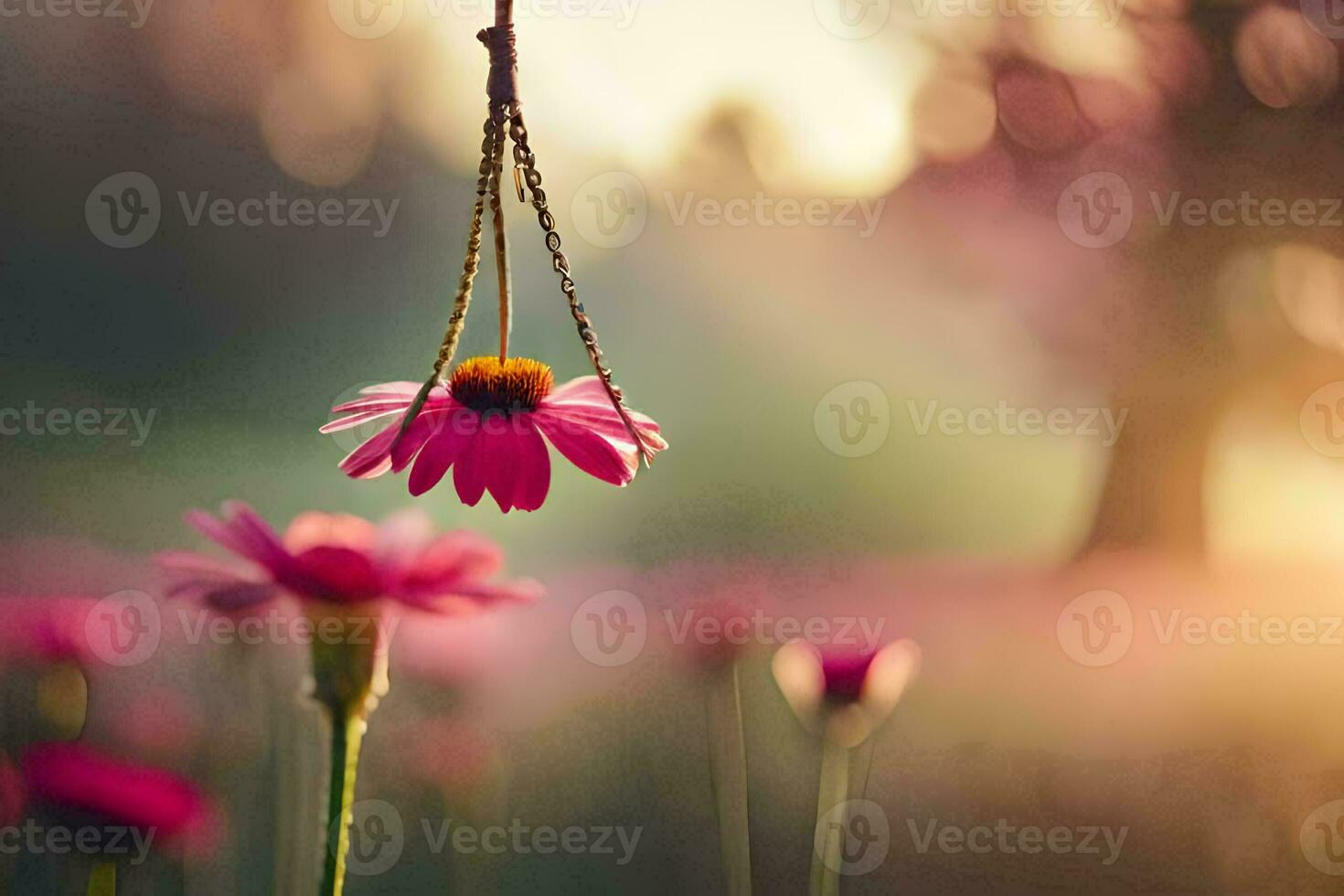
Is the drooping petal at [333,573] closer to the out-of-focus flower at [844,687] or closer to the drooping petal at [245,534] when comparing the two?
the drooping petal at [245,534]

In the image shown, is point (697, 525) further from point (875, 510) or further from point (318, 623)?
point (318, 623)

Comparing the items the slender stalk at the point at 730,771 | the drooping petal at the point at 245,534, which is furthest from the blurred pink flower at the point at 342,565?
the slender stalk at the point at 730,771

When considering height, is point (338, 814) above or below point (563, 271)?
below

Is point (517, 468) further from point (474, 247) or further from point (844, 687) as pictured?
point (844, 687)

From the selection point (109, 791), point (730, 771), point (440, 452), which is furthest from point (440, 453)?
point (730, 771)

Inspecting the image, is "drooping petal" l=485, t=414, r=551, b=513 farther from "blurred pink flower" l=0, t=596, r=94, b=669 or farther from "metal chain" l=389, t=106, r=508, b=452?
"blurred pink flower" l=0, t=596, r=94, b=669

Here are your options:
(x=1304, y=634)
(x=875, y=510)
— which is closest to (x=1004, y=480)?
(x=875, y=510)

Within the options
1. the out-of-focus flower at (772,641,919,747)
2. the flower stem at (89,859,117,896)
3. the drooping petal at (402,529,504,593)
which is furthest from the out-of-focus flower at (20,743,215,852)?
the out-of-focus flower at (772,641,919,747)
